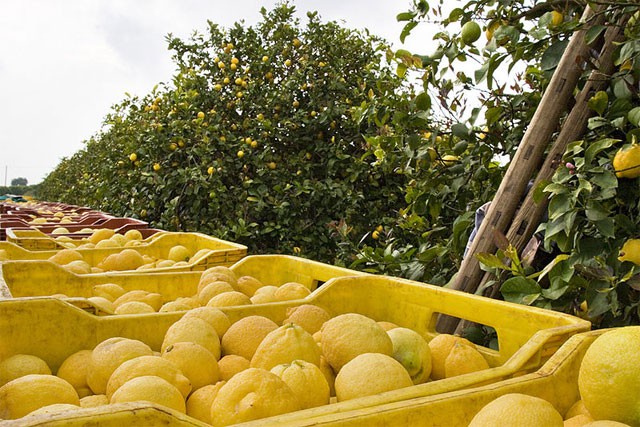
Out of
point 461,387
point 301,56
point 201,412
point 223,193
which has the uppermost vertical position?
point 301,56

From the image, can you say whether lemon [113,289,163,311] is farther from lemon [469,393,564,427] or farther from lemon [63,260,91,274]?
lemon [469,393,564,427]

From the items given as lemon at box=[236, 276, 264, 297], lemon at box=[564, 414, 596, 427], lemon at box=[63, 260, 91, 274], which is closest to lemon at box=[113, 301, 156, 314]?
lemon at box=[236, 276, 264, 297]

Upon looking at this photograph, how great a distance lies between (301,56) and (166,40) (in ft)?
5.17

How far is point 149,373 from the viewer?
1.16m

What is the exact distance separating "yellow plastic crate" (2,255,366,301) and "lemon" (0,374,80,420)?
3.30ft

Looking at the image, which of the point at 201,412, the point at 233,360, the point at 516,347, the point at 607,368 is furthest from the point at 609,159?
the point at 201,412

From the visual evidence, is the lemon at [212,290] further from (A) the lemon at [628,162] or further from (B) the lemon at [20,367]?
(A) the lemon at [628,162]

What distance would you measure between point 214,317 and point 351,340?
0.45m

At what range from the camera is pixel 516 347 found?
1467 mm

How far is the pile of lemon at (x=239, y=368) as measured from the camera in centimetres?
104

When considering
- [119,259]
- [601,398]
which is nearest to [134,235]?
[119,259]

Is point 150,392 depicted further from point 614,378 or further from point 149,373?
point 614,378

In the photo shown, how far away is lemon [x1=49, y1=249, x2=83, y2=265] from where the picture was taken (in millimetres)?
2689

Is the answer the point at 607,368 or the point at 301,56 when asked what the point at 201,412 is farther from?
the point at 301,56
